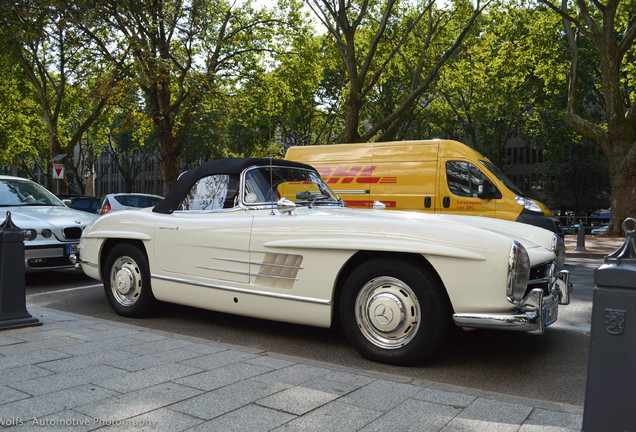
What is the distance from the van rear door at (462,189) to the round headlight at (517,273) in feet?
20.0

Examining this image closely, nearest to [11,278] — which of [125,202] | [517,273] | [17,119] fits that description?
[517,273]

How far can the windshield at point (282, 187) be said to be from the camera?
513 cm

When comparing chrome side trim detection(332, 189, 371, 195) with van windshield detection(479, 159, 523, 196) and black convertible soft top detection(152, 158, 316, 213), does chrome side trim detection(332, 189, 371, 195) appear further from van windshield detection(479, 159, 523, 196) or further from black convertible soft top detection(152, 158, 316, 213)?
black convertible soft top detection(152, 158, 316, 213)

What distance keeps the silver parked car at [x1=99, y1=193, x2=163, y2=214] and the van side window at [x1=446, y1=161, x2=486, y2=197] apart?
24.3 ft

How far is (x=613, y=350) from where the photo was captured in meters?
2.34

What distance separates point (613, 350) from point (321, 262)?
235cm

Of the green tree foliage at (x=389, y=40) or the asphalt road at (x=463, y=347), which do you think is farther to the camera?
the green tree foliage at (x=389, y=40)

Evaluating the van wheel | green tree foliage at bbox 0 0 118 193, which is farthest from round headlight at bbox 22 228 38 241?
green tree foliage at bbox 0 0 118 193

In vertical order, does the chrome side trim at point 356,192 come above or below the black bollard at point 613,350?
above

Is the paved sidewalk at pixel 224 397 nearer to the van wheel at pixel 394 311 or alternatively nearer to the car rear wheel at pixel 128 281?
the van wheel at pixel 394 311

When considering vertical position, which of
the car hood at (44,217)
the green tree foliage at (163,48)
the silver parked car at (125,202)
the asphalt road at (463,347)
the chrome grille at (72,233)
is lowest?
the asphalt road at (463,347)

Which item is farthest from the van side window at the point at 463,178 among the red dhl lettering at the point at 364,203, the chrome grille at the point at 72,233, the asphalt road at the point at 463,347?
the chrome grille at the point at 72,233

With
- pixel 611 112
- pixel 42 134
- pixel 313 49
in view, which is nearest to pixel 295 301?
pixel 611 112

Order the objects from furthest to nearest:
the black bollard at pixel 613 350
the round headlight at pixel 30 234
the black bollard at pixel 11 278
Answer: the round headlight at pixel 30 234 → the black bollard at pixel 11 278 → the black bollard at pixel 613 350
